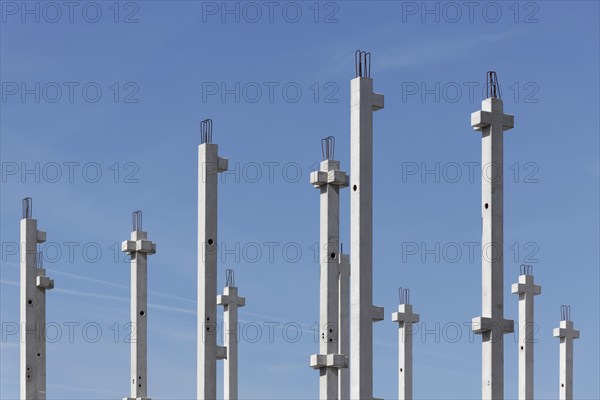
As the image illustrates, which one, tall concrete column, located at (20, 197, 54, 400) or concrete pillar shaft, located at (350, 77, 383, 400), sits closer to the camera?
concrete pillar shaft, located at (350, 77, 383, 400)

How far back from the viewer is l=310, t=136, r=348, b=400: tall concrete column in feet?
91.5

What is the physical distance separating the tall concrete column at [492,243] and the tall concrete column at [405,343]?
16909 mm

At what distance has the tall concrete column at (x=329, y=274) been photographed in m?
27.9

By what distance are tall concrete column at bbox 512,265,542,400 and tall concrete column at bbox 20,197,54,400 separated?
45.4 ft

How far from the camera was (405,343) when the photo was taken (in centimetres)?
4006

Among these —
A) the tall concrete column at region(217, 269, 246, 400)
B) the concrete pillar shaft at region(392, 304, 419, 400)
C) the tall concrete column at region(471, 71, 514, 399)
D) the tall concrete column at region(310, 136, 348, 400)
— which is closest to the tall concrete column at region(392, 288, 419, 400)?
the concrete pillar shaft at region(392, 304, 419, 400)

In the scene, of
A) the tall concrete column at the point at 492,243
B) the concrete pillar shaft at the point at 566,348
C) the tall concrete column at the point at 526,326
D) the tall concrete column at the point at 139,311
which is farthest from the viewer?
the concrete pillar shaft at the point at 566,348

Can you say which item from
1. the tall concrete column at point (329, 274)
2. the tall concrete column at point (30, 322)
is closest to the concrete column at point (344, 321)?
the tall concrete column at point (329, 274)

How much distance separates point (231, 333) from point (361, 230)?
16.1m

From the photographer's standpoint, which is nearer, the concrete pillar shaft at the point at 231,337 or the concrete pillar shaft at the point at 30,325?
the concrete pillar shaft at the point at 30,325

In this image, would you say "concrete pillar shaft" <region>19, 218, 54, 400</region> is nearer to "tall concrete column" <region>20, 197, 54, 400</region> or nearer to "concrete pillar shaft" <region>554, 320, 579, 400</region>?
"tall concrete column" <region>20, 197, 54, 400</region>

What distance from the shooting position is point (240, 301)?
3803 centimetres

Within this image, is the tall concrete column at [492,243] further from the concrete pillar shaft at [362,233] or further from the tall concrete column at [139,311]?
the tall concrete column at [139,311]

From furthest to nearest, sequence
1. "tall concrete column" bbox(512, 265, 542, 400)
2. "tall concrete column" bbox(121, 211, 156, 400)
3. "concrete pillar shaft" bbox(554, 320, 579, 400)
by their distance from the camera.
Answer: "concrete pillar shaft" bbox(554, 320, 579, 400) < "tall concrete column" bbox(512, 265, 542, 400) < "tall concrete column" bbox(121, 211, 156, 400)
